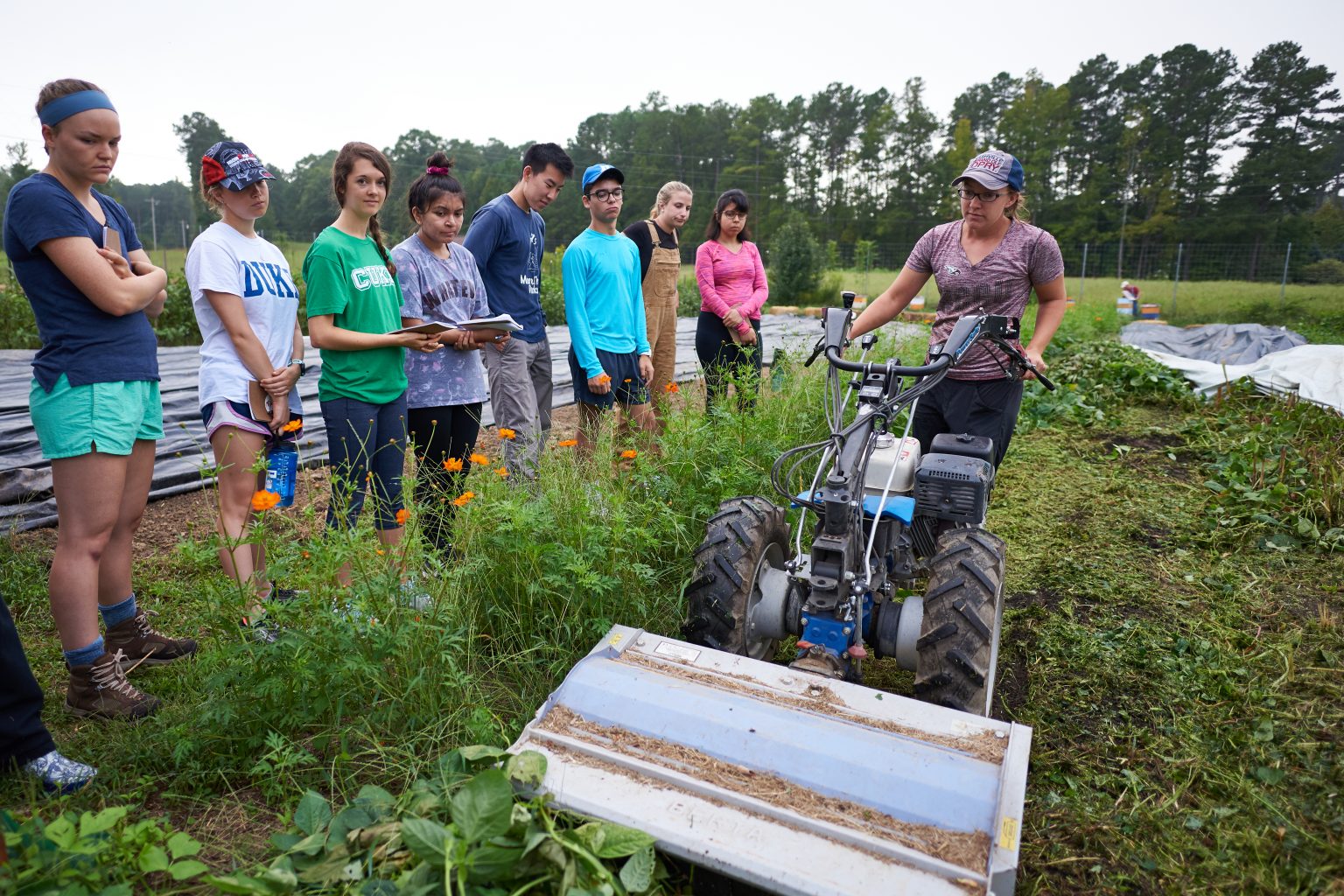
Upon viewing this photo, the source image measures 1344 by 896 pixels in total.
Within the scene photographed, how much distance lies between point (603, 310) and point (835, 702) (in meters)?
2.81

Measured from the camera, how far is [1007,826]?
174cm

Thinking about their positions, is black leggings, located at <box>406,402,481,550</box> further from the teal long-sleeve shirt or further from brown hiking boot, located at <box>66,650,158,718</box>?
brown hiking boot, located at <box>66,650,158,718</box>

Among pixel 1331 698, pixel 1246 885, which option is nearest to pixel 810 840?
pixel 1246 885

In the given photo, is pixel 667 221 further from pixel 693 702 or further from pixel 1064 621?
pixel 693 702

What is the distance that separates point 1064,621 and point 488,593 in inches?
98.1

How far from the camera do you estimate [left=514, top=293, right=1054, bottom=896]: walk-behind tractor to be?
1748 mm

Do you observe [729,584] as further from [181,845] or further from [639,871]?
[181,845]

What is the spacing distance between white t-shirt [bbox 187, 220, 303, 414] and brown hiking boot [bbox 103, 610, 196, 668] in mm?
852

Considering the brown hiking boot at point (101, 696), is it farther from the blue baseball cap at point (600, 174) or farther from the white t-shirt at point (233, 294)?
the blue baseball cap at point (600, 174)

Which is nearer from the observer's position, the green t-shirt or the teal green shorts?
the teal green shorts

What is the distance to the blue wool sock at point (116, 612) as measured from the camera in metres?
2.84

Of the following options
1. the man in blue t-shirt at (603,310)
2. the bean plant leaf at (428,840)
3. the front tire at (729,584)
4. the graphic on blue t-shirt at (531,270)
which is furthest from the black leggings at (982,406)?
the bean plant leaf at (428,840)

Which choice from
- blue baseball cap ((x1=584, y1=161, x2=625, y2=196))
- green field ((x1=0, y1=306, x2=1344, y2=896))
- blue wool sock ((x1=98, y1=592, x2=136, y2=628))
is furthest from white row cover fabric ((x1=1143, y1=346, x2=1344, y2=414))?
blue wool sock ((x1=98, y1=592, x2=136, y2=628))

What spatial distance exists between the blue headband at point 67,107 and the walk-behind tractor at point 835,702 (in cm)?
225
